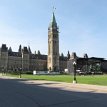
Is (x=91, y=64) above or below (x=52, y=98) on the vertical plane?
above

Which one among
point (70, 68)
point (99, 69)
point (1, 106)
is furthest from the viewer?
point (70, 68)

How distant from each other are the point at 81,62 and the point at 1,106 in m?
136

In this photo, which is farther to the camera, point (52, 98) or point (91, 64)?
point (91, 64)

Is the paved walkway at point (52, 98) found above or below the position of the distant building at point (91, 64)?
below

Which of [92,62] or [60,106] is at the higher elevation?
[92,62]

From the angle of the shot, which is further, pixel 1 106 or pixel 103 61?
pixel 103 61

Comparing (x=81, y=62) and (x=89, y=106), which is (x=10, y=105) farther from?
(x=81, y=62)

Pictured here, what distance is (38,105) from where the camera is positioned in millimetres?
17219

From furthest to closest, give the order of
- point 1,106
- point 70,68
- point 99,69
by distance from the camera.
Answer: point 70,68 → point 99,69 → point 1,106

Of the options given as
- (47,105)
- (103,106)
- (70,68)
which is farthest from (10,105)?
(70,68)

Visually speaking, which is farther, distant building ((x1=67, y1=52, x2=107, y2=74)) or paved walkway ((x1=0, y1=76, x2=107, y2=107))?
distant building ((x1=67, y1=52, x2=107, y2=74))

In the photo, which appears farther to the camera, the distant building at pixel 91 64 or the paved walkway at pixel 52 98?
the distant building at pixel 91 64

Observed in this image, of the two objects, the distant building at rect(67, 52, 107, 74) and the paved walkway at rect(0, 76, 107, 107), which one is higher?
the distant building at rect(67, 52, 107, 74)

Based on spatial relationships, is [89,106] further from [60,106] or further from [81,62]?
[81,62]
